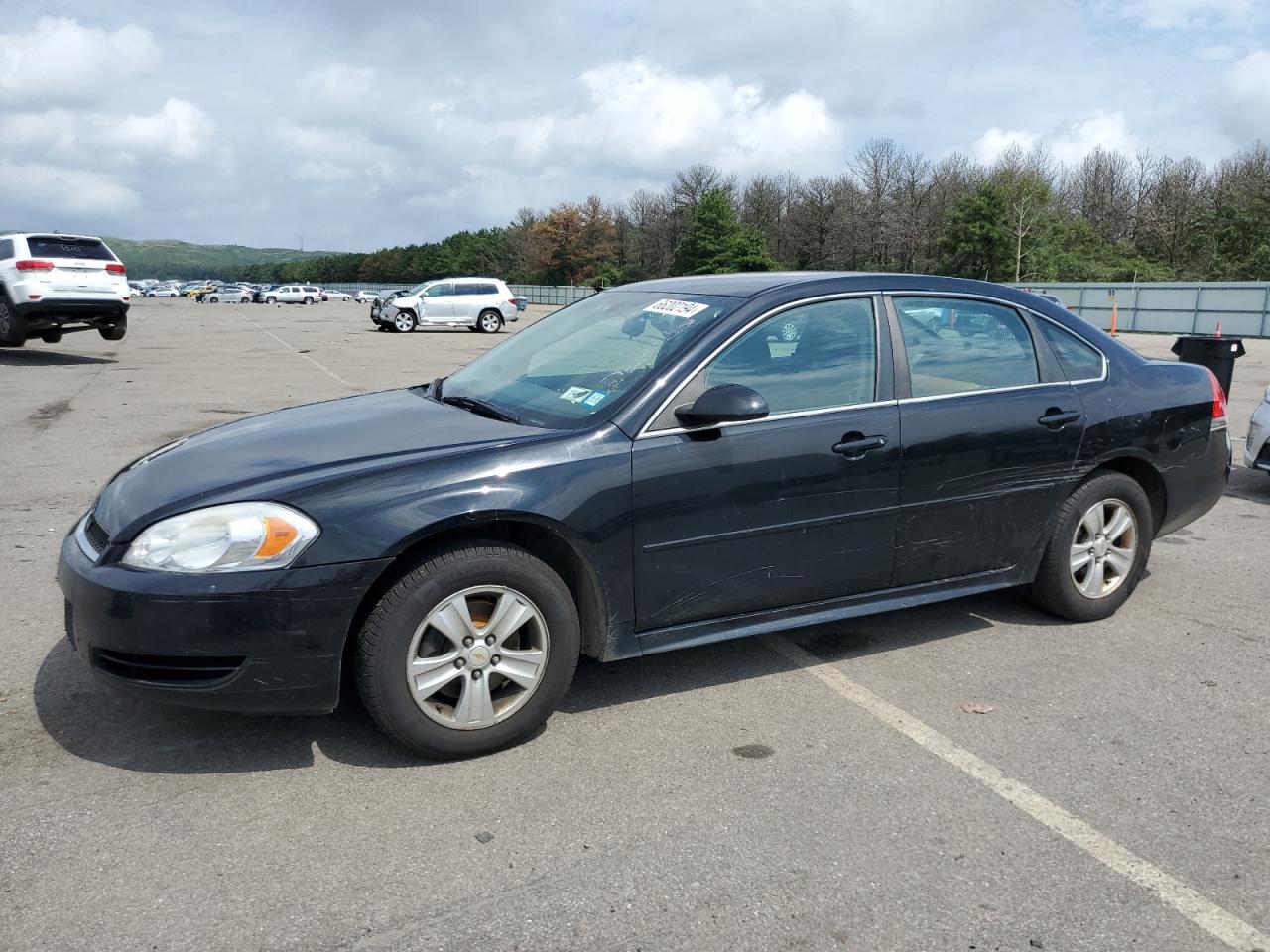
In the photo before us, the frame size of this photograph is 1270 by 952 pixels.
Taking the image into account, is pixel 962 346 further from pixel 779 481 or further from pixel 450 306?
pixel 450 306

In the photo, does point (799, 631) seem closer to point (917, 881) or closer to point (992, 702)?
point (992, 702)

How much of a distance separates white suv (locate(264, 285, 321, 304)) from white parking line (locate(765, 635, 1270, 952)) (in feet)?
251

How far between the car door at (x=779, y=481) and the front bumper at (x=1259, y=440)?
15.7 feet

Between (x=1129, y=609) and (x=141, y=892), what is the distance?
4.33 metres

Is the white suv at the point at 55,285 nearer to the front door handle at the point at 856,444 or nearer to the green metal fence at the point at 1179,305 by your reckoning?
the front door handle at the point at 856,444

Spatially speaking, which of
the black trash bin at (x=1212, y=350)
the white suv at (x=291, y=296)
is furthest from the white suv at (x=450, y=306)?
the white suv at (x=291, y=296)

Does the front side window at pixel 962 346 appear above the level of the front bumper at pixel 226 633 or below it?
above

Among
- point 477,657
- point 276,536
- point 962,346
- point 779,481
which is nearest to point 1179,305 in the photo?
point 962,346

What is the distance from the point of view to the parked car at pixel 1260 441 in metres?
7.32

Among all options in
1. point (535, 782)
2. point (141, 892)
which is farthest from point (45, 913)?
point (535, 782)

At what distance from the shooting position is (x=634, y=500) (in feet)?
11.4

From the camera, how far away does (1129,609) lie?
193 inches

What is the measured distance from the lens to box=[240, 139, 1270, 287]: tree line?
5812 cm

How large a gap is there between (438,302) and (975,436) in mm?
30309
